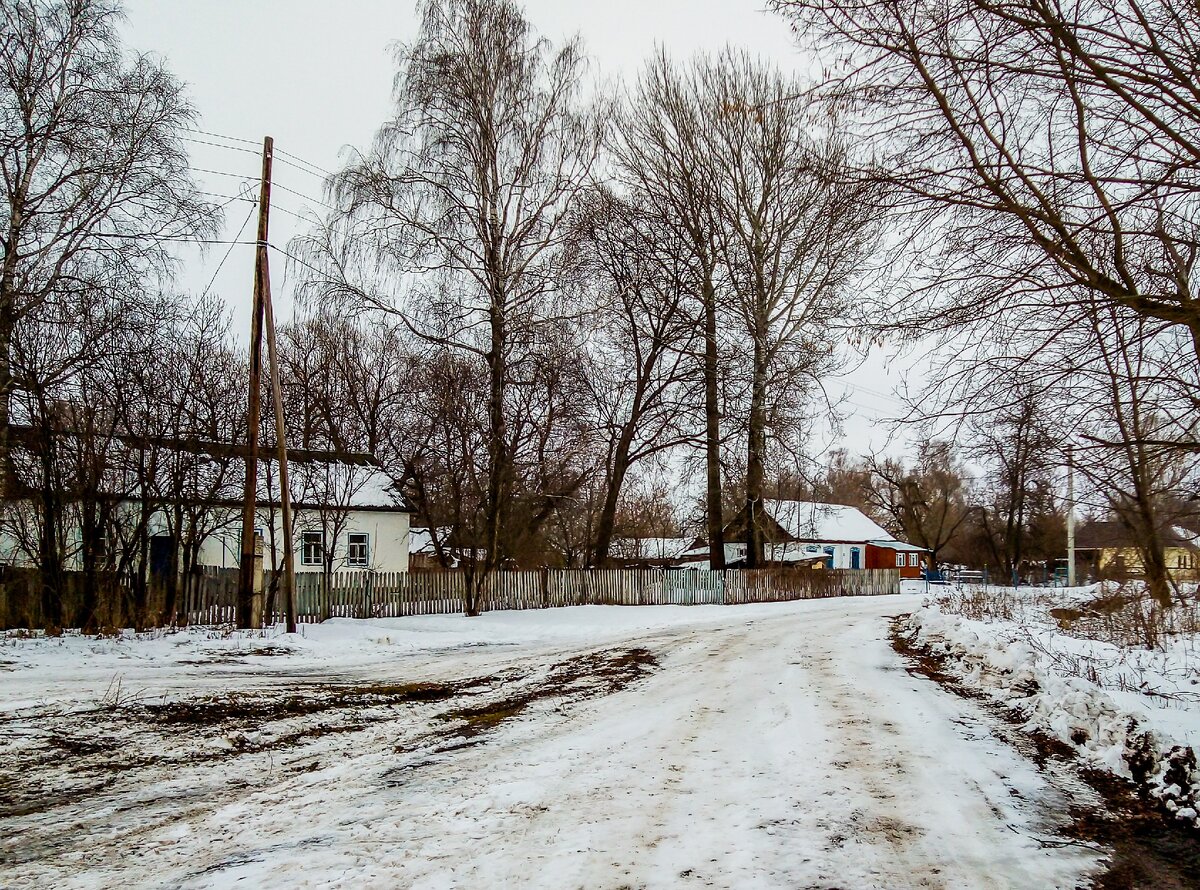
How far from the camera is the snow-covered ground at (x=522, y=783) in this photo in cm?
376

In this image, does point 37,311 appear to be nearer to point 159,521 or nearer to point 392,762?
point 159,521

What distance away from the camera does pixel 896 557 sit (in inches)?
2319

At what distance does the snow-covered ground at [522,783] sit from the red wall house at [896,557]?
164 ft

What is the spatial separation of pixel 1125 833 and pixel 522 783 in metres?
3.25

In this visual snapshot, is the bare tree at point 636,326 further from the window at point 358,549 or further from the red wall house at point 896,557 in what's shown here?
the red wall house at point 896,557

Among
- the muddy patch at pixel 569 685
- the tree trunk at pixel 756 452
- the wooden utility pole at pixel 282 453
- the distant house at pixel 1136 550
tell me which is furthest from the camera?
the tree trunk at pixel 756 452

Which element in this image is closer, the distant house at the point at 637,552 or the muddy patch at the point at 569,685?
the muddy patch at the point at 569,685

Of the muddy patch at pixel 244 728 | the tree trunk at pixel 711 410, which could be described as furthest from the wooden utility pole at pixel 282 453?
the tree trunk at pixel 711 410

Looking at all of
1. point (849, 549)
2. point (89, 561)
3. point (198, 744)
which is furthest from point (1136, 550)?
point (849, 549)

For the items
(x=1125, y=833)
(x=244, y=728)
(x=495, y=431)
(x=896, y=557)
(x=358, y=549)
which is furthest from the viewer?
(x=896, y=557)

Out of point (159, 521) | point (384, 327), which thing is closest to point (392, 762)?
point (159, 521)

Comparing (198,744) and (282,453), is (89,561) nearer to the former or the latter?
(282,453)

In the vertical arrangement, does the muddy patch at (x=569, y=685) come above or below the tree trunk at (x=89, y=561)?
below

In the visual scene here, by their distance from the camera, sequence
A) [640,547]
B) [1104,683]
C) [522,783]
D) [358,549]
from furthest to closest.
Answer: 1. [640,547]
2. [358,549]
3. [1104,683]
4. [522,783]
